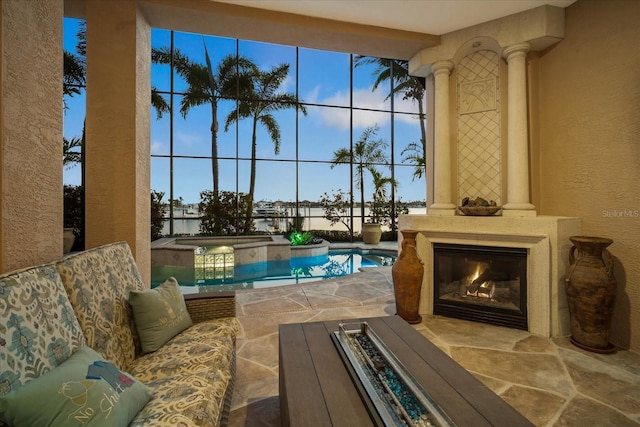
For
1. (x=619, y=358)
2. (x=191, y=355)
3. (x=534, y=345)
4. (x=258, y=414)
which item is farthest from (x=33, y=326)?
(x=619, y=358)

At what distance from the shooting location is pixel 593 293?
2309 mm

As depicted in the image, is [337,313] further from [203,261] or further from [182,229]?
[182,229]

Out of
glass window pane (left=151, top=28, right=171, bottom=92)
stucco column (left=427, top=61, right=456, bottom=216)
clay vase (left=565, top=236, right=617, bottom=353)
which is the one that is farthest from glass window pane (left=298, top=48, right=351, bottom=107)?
clay vase (left=565, top=236, right=617, bottom=353)

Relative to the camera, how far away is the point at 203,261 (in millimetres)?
6035

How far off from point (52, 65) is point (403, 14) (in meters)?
2.93

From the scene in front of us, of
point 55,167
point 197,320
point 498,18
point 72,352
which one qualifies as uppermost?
point 498,18

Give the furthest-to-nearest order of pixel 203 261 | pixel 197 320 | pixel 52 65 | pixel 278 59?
pixel 278 59 → pixel 203 261 → pixel 197 320 → pixel 52 65

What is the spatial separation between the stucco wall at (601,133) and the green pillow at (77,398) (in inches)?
133

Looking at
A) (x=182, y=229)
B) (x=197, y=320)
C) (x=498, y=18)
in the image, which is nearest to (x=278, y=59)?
(x=182, y=229)

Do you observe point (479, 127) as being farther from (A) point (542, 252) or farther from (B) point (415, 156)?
(B) point (415, 156)

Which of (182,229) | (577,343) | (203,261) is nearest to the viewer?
(577,343)

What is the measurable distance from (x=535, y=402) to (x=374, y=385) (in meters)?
1.22

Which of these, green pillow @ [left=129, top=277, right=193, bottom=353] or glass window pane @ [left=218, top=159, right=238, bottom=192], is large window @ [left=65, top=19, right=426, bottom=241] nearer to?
glass window pane @ [left=218, top=159, right=238, bottom=192]

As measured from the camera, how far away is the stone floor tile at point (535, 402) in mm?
1594
